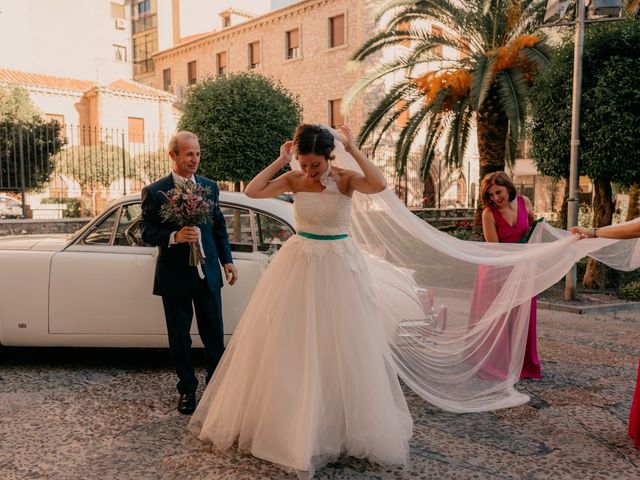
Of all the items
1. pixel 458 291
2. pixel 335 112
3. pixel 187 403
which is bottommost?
pixel 187 403

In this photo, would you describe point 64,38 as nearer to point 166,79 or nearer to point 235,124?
point 166,79

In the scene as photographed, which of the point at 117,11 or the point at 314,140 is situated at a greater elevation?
the point at 117,11

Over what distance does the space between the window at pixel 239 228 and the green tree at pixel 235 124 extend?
1129 cm

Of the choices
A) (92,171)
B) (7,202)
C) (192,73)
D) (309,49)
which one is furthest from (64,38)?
(7,202)

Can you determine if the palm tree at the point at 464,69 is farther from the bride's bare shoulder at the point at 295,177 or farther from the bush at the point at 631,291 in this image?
the bride's bare shoulder at the point at 295,177

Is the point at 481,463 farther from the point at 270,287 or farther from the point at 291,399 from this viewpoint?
the point at 270,287

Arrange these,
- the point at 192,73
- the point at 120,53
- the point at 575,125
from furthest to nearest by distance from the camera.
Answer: the point at 120,53
the point at 192,73
the point at 575,125

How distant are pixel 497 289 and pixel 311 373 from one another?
213 cm

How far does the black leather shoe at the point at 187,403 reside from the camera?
13.2 ft

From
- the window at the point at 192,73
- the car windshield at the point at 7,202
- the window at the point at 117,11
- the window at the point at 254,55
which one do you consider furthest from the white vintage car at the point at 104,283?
the window at the point at 117,11

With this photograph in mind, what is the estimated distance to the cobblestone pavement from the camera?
3.19 metres

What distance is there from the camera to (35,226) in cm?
1094

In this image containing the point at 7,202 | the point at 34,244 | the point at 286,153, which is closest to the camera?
the point at 286,153

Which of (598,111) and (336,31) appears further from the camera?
(336,31)
